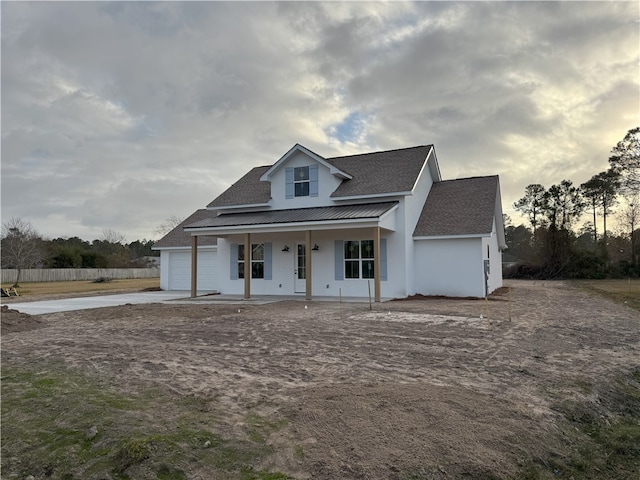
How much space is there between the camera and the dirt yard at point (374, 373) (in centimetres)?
335

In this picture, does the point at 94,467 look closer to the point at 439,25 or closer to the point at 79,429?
the point at 79,429

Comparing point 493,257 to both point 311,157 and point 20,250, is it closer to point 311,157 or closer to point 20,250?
point 311,157

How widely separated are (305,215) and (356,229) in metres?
2.14

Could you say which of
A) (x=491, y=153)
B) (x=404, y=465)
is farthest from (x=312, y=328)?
(x=491, y=153)

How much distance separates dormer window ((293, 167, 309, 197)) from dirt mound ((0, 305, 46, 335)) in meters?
10.8

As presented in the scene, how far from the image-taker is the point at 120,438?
3537 mm

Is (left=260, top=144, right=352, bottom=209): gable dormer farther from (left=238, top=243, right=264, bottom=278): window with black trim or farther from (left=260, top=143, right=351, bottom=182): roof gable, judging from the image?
(left=238, top=243, right=264, bottom=278): window with black trim

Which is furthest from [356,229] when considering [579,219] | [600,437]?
[579,219]

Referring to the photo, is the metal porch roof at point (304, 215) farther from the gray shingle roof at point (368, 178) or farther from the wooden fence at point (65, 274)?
the wooden fence at point (65, 274)

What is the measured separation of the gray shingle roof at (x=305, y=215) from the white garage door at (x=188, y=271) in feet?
13.1

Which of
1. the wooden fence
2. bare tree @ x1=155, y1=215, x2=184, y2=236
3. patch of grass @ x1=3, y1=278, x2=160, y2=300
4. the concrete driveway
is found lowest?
patch of grass @ x1=3, y1=278, x2=160, y2=300

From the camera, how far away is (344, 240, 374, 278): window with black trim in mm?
16656

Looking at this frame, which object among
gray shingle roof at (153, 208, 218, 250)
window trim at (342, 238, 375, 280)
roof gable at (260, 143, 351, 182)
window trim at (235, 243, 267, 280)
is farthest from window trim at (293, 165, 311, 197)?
gray shingle roof at (153, 208, 218, 250)

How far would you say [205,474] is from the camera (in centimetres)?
302
